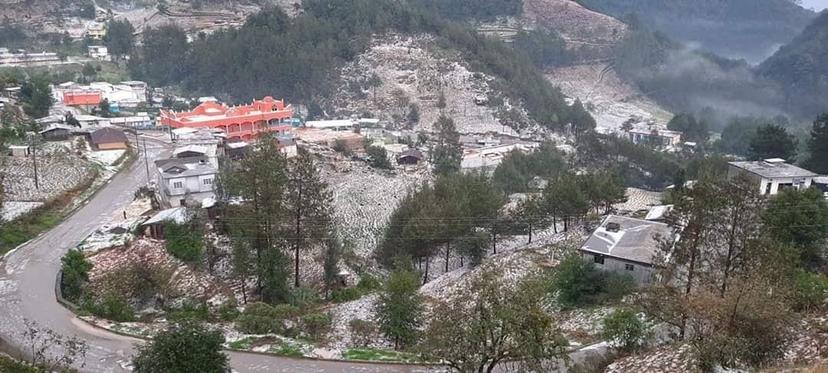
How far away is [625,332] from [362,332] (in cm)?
590

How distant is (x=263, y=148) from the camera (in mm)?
17281

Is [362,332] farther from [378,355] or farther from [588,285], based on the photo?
[588,285]

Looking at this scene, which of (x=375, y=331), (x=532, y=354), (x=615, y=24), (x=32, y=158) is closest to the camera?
(x=532, y=354)

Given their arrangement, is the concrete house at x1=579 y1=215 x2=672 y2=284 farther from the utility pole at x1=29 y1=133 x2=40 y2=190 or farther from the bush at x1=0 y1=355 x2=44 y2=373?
the utility pole at x1=29 y1=133 x2=40 y2=190

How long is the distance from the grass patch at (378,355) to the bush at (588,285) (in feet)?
18.3

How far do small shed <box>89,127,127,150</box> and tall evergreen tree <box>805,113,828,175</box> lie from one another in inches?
1339

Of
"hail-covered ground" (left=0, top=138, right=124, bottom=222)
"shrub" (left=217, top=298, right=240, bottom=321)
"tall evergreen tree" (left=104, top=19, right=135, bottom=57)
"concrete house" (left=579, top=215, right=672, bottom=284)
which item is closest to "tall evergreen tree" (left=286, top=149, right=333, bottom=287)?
"shrub" (left=217, top=298, right=240, bottom=321)

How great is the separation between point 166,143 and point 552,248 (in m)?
24.3

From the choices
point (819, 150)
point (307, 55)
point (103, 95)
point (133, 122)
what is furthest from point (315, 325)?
point (307, 55)

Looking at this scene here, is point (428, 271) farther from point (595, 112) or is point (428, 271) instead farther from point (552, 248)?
point (595, 112)

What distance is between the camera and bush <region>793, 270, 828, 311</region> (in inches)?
460

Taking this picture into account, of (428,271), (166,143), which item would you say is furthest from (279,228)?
(166,143)

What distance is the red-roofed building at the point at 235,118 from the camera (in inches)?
1517

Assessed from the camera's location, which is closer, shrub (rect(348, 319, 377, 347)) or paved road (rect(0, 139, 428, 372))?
paved road (rect(0, 139, 428, 372))
